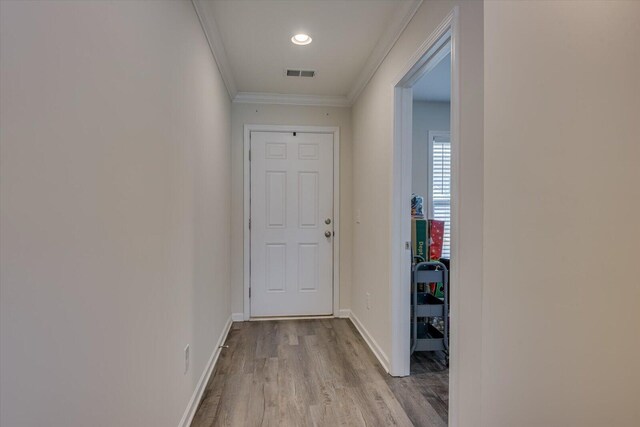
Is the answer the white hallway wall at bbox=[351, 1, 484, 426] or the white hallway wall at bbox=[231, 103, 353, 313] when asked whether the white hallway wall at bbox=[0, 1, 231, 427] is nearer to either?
the white hallway wall at bbox=[351, 1, 484, 426]

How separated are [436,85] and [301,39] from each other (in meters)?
1.61

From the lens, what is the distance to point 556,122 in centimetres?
142

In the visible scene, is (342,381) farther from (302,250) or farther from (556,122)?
(556,122)

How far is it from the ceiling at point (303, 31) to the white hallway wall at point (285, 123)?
0.31m

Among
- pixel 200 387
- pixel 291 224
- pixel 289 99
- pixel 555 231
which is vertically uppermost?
pixel 289 99

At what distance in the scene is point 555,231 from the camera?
56.1 inches

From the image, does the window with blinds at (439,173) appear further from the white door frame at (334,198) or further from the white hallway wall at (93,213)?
the white hallway wall at (93,213)

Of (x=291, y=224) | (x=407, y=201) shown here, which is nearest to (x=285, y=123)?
(x=291, y=224)

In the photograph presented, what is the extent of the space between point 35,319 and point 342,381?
2.02 metres

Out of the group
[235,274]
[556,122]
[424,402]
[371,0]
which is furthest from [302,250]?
[556,122]

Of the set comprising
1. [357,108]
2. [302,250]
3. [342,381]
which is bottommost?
[342,381]

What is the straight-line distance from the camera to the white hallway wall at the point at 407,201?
4.68 ft

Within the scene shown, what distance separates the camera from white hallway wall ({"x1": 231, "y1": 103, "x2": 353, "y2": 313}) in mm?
3629

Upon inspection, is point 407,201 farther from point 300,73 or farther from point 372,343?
point 300,73
